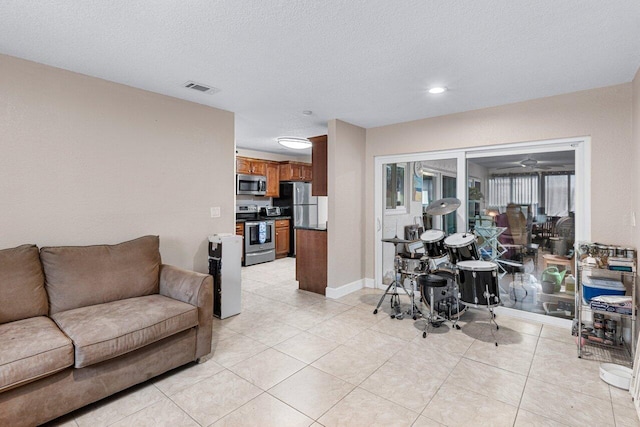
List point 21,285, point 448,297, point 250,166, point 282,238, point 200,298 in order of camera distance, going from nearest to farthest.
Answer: point 21,285
point 200,298
point 448,297
point 250,166
point 282,238

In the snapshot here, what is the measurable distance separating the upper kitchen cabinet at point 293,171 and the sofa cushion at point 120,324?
5.04m

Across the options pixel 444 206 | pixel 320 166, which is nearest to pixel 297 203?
pixel 320 166

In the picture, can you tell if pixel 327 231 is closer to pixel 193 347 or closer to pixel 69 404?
pixel 193 347

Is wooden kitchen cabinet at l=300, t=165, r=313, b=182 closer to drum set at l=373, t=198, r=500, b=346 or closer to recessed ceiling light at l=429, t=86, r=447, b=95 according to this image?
drum set at l=373, t=198, r=500, b=346

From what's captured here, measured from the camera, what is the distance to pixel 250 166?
267 inches

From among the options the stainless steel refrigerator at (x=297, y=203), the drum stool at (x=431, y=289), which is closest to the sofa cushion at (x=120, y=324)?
the drum stool at (x=431, y=289)

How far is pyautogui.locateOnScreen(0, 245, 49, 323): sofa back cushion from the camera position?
2186mm

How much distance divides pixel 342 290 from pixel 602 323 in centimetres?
274

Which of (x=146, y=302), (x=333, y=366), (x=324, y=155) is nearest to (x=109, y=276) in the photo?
(x=146, y=302)

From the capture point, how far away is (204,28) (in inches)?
83.2

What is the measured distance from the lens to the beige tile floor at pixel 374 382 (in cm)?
198

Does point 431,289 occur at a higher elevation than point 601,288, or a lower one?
lower

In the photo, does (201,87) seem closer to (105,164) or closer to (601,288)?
(105,164)

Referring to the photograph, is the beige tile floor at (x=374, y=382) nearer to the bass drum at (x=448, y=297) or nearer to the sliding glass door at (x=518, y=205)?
the bass drum at (x=448, y=297)
